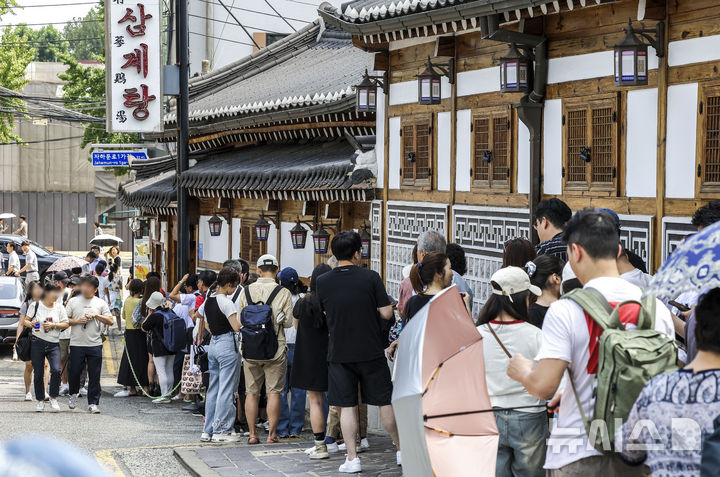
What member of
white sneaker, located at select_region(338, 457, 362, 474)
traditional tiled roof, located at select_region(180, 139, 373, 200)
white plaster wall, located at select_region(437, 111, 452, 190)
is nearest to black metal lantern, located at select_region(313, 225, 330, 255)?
traditional tiled roof, located at select_region(180, 139, 373, 200)

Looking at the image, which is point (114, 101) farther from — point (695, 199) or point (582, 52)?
point (695, 199)

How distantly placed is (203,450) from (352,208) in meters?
6.15

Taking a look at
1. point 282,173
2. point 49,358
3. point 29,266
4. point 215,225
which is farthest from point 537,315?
point 29,266

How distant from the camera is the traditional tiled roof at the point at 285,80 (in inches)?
648

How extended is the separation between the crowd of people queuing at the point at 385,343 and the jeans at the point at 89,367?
0.07ft

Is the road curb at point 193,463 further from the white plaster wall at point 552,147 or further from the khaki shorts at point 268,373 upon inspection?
the white plaster wall at point 552,147

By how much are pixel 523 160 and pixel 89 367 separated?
6916 millimetres

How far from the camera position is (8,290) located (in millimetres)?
21125

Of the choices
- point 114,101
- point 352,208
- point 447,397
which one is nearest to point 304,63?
point 114,101

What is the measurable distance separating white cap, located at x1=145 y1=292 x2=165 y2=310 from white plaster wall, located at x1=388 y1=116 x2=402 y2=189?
12.1ft

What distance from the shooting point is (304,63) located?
71.2 ft

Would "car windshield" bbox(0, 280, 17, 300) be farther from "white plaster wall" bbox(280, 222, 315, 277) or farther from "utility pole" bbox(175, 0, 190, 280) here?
"white plaster wall" bbox(280, 222, 315, 277)

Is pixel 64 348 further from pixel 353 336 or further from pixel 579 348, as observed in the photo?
pixel 579 348

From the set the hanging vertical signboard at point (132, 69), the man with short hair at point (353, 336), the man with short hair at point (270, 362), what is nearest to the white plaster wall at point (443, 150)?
the man with short hair at point (270, 362)
